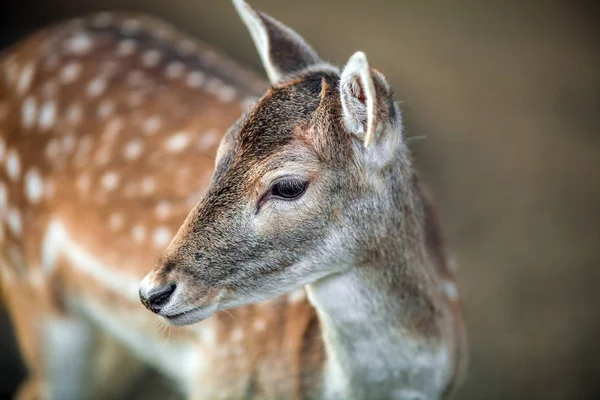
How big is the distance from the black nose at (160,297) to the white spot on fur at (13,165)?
126 centimetres

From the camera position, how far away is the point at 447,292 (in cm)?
236

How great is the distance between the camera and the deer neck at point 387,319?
6.28 feet

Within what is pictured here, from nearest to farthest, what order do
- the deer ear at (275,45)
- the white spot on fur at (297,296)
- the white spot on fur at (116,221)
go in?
the deer ear at (275,45), the white spot on fur at (297,296), the white spot on fur at (116,221)

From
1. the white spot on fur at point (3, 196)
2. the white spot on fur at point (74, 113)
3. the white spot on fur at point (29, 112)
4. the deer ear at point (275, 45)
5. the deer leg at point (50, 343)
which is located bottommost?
the deer leg at point (50, 343)

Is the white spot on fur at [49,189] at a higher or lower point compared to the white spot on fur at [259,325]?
→ higher

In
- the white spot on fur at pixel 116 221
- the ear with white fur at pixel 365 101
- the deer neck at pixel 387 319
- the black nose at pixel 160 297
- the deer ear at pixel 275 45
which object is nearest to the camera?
the ear with white fur at pixel 365 101

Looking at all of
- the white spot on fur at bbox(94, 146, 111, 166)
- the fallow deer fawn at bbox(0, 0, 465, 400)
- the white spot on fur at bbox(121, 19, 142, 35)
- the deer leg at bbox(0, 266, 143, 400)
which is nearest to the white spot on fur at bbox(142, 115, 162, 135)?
the fallow deer fawn at bbox(0, 0, 465, 400)

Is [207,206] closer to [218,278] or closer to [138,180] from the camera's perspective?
[218,278]

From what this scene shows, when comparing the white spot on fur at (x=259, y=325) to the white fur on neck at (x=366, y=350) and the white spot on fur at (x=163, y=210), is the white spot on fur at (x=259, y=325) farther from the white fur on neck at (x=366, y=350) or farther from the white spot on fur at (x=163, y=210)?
the white spot on fur at (x=163, y=210)

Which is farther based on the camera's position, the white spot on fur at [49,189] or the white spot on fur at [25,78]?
the white spot on fur at [25,78]

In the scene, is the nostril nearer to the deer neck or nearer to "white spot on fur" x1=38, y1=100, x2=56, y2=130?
the deer neck

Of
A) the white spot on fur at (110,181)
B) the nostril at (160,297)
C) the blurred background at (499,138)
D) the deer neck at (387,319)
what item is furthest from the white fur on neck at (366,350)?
the blurred background at (499,138)

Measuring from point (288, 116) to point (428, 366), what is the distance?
2.64 feet

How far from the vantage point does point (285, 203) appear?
175cm
